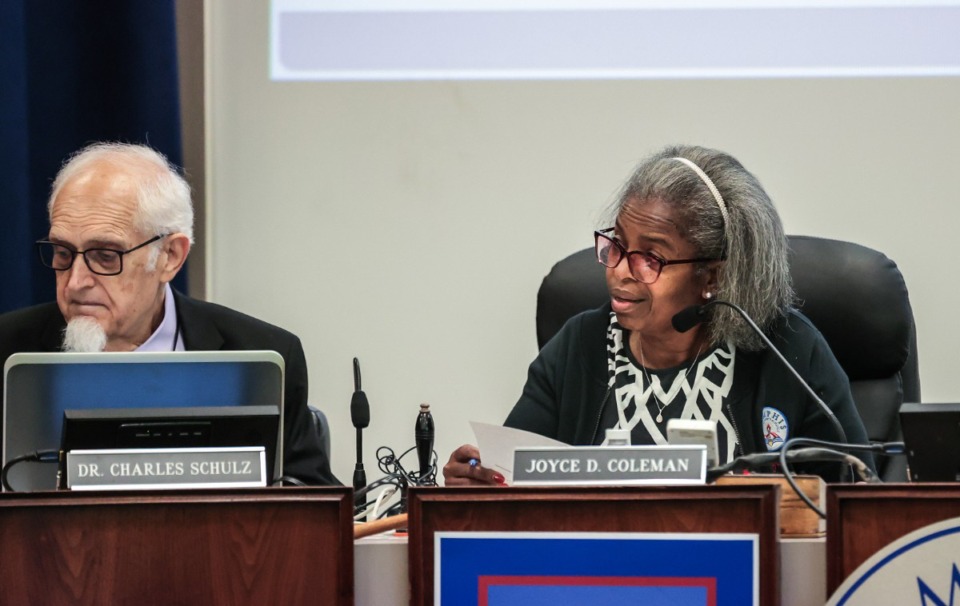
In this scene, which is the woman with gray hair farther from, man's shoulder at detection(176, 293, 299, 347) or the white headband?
man's shoulder at detection(176, 293, 299, 347)

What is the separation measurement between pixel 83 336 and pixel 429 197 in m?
1.05

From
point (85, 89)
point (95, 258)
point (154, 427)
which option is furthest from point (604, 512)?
point (85, 89)

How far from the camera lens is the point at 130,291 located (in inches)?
84.4

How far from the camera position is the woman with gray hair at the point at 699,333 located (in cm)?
197

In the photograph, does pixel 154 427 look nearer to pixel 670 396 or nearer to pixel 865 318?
pixel 670 396

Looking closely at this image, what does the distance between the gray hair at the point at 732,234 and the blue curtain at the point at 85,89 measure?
1287mm

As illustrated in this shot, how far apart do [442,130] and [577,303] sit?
0.79m

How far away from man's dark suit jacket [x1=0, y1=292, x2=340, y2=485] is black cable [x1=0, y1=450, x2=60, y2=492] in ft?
2.19

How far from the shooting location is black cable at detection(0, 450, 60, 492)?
1364 millimetres

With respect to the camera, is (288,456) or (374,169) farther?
(374,169)

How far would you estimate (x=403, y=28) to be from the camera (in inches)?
111

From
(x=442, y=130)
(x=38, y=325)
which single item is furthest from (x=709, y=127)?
(x=38, y=325)

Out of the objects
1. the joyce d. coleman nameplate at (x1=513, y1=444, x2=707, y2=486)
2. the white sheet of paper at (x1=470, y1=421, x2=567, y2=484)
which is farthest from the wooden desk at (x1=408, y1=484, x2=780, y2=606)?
the white sheet of paper at (x1=470, y1=421, x2=567, y2=484)

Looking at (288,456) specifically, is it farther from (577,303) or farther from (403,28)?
(403,28)
